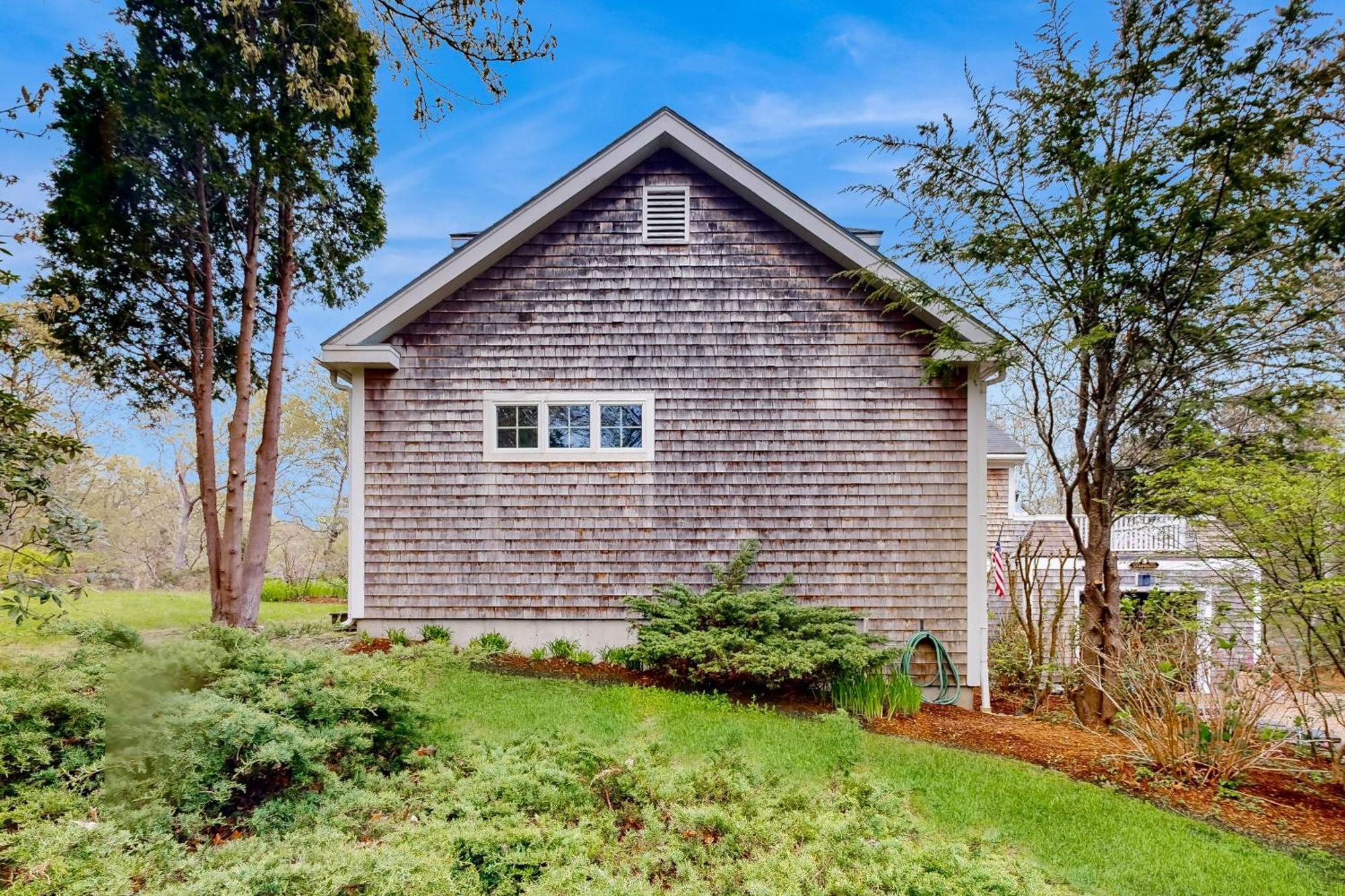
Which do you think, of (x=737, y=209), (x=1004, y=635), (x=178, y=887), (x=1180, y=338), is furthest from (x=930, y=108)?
(x=178, y=887)

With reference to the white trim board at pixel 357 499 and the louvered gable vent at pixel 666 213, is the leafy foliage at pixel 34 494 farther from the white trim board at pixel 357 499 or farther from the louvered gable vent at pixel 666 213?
the louvered gable vent at pixel 666 213

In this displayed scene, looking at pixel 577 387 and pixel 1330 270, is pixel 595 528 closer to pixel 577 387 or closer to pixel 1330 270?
pixel 577 387

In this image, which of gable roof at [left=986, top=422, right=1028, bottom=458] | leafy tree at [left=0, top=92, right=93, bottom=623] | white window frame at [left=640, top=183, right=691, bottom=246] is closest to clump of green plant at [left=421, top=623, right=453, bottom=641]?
leafy tree at [left=0, top=92, right=93, bottom=623]

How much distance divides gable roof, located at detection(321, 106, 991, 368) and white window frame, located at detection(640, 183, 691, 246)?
398 mm

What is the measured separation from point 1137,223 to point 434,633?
8208mm

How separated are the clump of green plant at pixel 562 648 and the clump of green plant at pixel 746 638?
0.84m

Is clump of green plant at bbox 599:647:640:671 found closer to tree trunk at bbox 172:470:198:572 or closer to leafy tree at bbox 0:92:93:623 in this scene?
leafy tree at bbox 0:92:93:623

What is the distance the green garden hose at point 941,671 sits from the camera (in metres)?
7.09

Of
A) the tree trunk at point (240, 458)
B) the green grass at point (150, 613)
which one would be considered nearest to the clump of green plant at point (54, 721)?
the green grass at point (150, 613)

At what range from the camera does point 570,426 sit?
293 inches

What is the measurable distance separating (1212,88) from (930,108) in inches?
94.1

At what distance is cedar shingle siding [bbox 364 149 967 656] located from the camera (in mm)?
7238

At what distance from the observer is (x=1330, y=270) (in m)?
5.86

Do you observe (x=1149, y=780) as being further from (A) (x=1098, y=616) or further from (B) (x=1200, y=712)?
(A) (x=1098, y=616)
